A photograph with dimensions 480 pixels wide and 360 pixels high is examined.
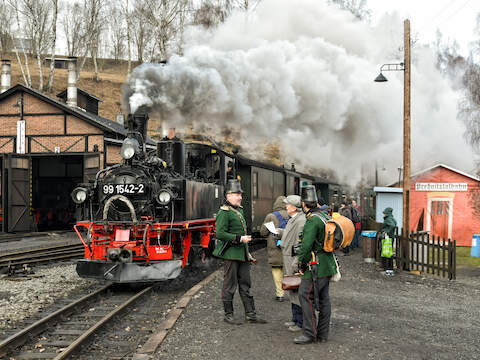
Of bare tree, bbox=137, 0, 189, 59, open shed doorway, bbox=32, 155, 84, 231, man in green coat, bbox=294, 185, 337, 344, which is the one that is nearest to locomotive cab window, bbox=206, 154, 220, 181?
man in green coat, bbox=294, 185, 337, 344

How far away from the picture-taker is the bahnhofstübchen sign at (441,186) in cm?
1848

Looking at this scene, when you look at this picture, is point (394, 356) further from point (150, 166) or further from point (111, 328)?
point (150, 166)

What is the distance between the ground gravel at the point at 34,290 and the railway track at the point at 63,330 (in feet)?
1.92

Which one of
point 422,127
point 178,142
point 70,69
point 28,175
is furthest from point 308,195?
point 70,69

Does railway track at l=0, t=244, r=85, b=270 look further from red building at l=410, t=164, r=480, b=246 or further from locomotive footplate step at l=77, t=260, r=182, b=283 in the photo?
red building at l=410, t=164, r=480, b=246

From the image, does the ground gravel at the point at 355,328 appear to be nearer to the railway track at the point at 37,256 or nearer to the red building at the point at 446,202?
the railway track at the point at 37,256

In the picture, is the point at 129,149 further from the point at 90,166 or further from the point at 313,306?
the point at 90,166

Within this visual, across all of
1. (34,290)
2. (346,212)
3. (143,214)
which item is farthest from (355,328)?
(346,212)

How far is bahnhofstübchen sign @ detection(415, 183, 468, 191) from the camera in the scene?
60.6 feet

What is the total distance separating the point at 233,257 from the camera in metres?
5.80

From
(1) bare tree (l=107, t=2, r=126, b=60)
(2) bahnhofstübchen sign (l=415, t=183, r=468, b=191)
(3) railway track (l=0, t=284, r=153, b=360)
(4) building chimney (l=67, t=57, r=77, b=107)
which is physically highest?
(1) bare tree (l=107, t=2, r=126, b=60)

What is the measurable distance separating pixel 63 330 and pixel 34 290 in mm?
2926

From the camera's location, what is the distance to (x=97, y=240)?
26.8 ft

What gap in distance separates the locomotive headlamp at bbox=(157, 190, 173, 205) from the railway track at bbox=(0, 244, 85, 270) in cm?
454
